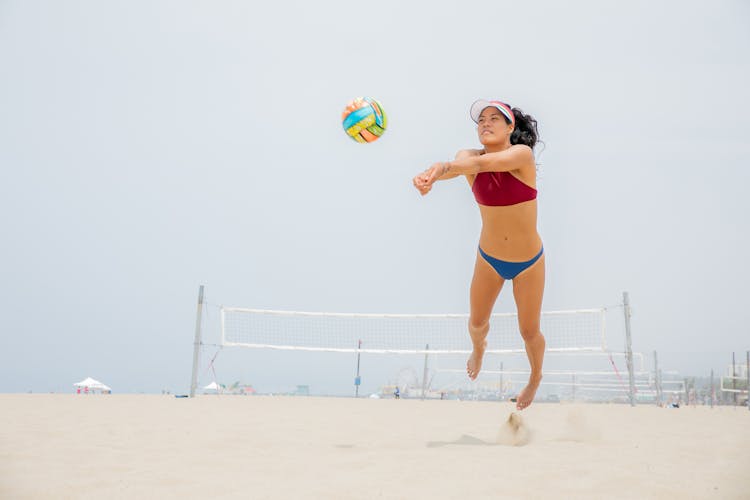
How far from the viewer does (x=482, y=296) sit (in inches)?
170

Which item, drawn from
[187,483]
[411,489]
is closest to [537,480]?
[411,489]

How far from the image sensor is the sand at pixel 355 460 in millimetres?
2740

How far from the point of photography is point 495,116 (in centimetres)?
398

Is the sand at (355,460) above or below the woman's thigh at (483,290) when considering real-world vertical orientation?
below

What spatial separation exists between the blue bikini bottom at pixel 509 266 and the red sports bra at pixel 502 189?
44cm

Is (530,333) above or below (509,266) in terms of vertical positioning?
below

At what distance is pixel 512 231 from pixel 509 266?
0.88 feet

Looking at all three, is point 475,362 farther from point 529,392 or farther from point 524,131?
point 524,131

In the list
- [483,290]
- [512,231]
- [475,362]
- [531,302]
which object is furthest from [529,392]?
[512,231]

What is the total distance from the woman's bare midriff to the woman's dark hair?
0.47 metres

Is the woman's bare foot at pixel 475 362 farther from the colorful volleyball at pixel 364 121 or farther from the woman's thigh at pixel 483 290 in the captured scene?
the colorful volleyball at pixel 364 121

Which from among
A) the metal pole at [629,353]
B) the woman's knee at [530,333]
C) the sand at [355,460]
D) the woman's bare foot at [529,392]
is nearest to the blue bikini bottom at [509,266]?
the woman's knee at [530,333]

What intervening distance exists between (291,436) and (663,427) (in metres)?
3.92

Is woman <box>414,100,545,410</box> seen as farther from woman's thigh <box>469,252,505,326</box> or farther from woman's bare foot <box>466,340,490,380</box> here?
woman's bare foot <box>466,340,490,380</box>
